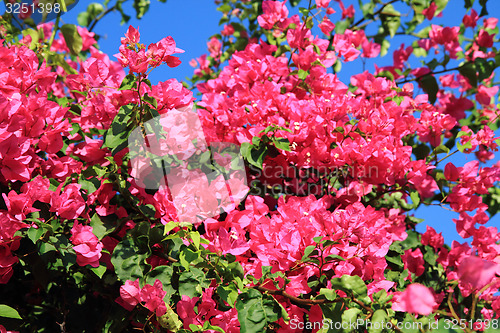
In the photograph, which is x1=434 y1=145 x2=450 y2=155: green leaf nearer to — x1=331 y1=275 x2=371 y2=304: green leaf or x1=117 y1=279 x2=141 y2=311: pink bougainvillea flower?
x1=331 y1=275 x2=371 y2=304: green leaf

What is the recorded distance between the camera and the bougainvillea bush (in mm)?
1069

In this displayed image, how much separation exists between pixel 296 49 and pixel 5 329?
1323mm

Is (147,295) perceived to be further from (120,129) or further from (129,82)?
(129,82)

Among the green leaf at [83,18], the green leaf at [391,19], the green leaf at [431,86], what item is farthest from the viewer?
the green leaf at [83,18]

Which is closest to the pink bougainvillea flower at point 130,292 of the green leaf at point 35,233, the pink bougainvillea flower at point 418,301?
the green leaf at point 35,233

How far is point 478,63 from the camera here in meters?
2.08

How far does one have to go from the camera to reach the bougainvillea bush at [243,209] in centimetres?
107

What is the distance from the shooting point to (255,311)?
3.28 feet

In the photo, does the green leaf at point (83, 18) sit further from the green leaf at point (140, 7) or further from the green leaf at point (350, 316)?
the green leaf at point (350, 316)

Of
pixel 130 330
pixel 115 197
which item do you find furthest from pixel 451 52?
pixel 130 330


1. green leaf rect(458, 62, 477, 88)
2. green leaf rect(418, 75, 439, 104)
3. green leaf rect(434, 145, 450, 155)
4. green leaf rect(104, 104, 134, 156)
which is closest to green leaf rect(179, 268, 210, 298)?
green leaf rect(104, 104, 134, 156)

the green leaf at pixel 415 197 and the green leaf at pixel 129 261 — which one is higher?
the green leaf at pixel 415 197

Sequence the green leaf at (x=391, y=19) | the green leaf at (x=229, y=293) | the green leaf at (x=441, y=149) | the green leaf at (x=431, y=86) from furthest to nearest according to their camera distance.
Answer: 1. the green leaf at (x=391, y=19)
2. the green leaf at (x=431, y=86)
3. the green leaf at (x=441, y=149)
4. the green leaf at (x=229, y=293)

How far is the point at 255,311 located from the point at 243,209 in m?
0.53
